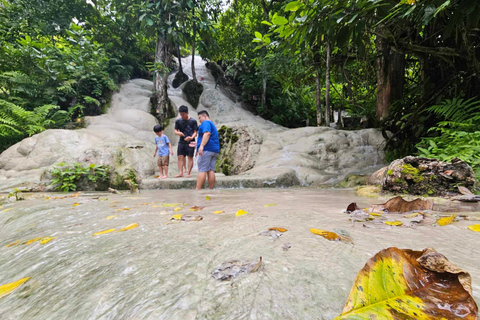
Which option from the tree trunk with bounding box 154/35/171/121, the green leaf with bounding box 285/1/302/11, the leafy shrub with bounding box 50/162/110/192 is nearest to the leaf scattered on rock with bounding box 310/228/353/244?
the green leaf with bounding box 285/1/302/11

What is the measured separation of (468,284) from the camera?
19.4 inches

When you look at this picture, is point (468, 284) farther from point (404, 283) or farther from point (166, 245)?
point (166, 245)

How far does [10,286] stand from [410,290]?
116 centimetres

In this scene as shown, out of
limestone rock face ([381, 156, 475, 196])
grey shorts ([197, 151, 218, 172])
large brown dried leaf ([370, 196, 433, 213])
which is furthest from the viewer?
grey shorts ([197, 151, 218, 172])

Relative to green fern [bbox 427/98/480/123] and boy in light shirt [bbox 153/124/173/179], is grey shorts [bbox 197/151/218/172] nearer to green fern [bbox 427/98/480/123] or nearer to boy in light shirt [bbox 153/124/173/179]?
boy in light shirt [bbox 153/124/173/179]

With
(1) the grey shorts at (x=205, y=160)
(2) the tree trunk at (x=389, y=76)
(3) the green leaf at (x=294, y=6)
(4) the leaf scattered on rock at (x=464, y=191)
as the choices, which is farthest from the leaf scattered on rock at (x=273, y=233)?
(2) the tree trunk at (x=389, y=76)

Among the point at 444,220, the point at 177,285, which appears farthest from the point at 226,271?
the point at 444,220

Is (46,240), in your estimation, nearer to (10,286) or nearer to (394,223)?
(10,286)

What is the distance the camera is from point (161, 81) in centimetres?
1112

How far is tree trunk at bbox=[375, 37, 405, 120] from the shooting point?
20.1 ft

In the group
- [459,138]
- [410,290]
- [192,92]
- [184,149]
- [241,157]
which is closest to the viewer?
[410,290]

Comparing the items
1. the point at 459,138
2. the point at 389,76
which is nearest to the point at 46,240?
the point at 459,138

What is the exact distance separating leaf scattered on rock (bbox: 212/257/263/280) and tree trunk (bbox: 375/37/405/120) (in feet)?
22.9

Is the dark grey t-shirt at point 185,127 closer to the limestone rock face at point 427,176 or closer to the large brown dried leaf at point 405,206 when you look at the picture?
the limestone rock face at point 427,176
